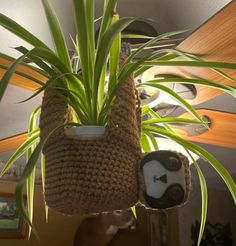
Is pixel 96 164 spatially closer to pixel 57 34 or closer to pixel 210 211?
pixel 57 34

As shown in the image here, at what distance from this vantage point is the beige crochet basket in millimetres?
475

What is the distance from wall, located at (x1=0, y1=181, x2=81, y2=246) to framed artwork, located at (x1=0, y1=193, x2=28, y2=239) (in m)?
0.05

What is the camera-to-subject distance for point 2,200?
2.74 metres

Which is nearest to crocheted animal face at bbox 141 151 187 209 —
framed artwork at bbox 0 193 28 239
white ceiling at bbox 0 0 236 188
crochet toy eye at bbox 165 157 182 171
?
crochet toy eye at bbox 165 157 182 171

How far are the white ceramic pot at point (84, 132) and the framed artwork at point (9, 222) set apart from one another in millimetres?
2431

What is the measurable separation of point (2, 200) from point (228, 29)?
2.60 metres

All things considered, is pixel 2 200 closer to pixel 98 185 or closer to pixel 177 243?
pixel 177 243

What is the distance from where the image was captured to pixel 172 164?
1.70 feet

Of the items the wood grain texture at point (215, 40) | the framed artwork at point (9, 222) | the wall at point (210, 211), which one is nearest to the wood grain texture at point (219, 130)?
the wood grain texture at point (215, 40)

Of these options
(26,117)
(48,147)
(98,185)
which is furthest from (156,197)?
(26,117)

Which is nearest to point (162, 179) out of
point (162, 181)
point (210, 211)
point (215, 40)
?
point (162, 181)

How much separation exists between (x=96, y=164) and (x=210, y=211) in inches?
144

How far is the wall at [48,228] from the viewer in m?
2.77

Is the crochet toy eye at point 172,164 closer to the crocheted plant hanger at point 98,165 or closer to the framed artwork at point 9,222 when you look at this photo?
the crocheted plant hanger at point 98,165
